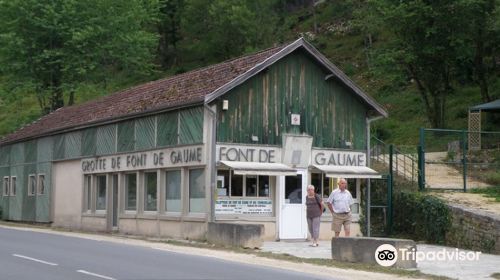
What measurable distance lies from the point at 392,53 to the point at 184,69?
101ft

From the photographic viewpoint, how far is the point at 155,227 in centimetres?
2458

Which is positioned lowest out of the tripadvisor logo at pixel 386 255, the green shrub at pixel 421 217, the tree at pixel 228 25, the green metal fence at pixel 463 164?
the tripadvisor logo at pixel 386 255

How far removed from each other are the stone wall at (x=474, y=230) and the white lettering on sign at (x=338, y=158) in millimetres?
4169

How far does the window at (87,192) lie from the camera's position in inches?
1159

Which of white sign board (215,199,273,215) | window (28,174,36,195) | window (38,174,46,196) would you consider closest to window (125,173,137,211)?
white sign board (215,199,273,215)

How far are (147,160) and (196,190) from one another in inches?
122

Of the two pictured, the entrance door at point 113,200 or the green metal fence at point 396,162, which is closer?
the green metal fence at point 396,162

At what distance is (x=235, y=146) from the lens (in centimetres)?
2258

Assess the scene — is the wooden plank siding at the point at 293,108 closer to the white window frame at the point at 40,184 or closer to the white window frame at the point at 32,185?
the white window frame at the point at 40,184

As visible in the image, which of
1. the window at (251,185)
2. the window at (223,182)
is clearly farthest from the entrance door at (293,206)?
the window at (223,182)

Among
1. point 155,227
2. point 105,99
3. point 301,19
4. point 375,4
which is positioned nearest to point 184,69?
point 301,19

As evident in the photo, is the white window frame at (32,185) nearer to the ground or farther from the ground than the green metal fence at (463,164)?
nearer to the ground

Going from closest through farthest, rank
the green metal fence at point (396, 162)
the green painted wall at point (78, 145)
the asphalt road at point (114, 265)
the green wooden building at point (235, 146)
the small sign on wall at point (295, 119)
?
1. the asphalt road at point (114, 265)
2. the green wooden building at point (235, 146)
3. the green painted wall at point (78, 145)
4. the small sign on wall at point (295, 119)
5. the green metal fence at point (396, 162)

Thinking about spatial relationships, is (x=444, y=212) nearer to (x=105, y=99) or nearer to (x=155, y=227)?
(x=155, y=227)
